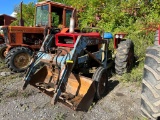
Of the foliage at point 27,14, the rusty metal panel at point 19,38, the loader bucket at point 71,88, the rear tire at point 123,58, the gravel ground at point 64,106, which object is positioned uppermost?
the foliage at point 27,14

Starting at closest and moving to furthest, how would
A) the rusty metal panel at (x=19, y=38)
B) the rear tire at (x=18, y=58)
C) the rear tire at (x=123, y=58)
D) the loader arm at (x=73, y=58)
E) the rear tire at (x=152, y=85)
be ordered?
the rear tire at (x=152, y=85), the loader arm at (x=73, y=58), the rear tire at (x=123, y=58), the rear tire at (x=18, y=58), the rusty metal panel at (x=19, y=38)

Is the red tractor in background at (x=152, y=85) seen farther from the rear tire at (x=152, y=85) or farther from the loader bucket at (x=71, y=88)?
the loader bucket at (x=71, y=88)

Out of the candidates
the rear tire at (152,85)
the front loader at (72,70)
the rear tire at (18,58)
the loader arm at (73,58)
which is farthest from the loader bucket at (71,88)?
the rear tire at (18,58)

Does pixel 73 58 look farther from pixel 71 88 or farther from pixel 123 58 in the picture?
pixel 123 58

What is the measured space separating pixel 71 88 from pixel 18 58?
312 centimetres

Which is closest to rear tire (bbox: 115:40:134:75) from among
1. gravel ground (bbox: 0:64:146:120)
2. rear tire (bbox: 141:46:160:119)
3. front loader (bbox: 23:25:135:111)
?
front loader (bbox: 23:25:135:111)

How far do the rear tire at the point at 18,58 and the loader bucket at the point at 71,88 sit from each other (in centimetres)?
221

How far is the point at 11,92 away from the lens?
4.96 metres

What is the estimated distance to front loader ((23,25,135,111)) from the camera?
3.91 metres

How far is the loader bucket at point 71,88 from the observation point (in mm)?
3855

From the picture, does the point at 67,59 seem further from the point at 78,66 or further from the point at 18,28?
the point at 18,28

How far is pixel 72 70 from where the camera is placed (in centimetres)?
493

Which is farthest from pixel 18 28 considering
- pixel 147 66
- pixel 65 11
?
pixel 147 66

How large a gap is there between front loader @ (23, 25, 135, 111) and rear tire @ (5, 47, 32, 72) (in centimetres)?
197
